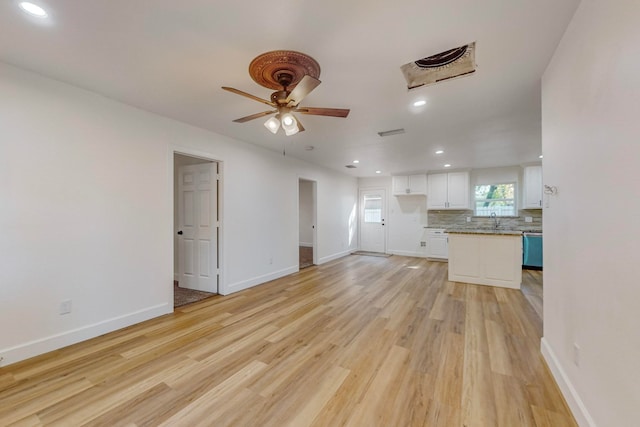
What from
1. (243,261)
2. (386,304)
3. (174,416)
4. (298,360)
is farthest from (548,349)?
(243,261)

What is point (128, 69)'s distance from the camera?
7.13ft

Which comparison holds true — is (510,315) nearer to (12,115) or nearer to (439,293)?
(439,293)

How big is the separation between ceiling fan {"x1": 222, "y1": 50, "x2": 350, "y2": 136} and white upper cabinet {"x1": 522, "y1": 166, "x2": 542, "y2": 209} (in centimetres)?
596

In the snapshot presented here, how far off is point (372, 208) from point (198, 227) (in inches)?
214

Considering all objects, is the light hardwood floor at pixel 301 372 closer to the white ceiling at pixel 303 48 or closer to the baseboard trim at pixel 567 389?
the baseboard trim at pixel 567 389

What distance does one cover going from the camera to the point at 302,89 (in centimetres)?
185

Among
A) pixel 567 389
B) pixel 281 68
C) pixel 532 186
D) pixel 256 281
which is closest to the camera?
pixel 567 389

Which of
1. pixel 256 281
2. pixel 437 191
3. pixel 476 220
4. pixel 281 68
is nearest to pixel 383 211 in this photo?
pixel 437 191

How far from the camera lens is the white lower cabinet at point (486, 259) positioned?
4340 millimetres

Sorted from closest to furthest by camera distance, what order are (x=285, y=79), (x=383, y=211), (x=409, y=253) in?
(x=285, y=79) → (x=409, y=253) → (x=383, y=211)

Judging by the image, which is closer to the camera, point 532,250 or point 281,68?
point 281,68

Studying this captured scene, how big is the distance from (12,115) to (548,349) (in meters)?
4.90

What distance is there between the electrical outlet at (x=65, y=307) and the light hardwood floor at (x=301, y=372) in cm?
35

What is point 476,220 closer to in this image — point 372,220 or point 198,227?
point 372,220
